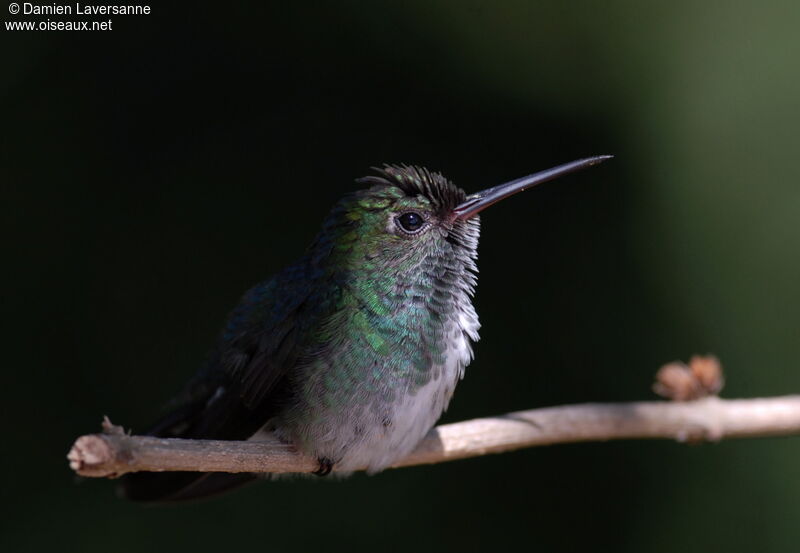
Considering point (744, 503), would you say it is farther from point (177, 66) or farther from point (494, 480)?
point (177, 66)

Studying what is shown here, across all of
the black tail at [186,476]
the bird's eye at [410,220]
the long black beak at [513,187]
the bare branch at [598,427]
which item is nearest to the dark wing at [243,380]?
the black tail at [186,476]

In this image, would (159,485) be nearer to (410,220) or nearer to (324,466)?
(324,466)

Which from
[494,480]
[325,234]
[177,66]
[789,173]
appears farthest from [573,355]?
[177,66]

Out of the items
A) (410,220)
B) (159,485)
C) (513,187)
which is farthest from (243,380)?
(513,187)

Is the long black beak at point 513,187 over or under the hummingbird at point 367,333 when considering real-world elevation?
over

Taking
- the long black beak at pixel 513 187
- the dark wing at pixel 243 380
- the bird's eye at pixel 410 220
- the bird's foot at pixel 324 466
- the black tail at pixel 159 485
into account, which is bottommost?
the black tail at pixel 159 485

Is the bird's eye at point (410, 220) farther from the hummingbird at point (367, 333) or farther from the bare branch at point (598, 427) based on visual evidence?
the bare branch at point (598, 427)
